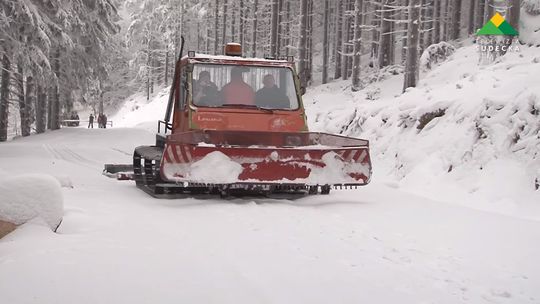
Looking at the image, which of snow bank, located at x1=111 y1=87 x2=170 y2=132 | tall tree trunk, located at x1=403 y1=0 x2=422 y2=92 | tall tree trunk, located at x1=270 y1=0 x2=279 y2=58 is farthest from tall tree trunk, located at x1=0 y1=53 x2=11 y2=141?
snow bank, located at x1=111 y1=87 x2=170 y2=132

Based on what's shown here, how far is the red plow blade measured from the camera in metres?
7.63

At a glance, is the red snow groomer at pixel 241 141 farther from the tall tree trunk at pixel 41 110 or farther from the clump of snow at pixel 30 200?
the tall tree trunk at pixel 41 110

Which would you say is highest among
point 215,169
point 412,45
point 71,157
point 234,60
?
point 412,45

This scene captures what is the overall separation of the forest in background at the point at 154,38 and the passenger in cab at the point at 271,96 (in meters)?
4.91

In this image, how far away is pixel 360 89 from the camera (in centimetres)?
2700

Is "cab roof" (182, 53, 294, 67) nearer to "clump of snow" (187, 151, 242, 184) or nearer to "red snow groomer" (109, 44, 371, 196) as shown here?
"red snow groomer" (109, 44, 371, 196)

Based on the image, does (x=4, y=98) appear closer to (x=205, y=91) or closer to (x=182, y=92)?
(x=182, y=92)

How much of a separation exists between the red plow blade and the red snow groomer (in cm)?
1

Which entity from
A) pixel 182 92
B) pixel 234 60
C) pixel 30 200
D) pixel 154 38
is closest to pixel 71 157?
pixel 182 92

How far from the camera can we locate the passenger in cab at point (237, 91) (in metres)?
9.35

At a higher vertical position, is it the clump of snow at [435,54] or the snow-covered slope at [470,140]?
the clump of snow at [435,54]

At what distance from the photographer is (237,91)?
945 centimetres

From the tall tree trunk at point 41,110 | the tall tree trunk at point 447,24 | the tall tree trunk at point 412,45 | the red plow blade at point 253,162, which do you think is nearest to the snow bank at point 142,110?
the tall tree trunk at point 41,110

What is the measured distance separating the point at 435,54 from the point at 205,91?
1869 centimetres
